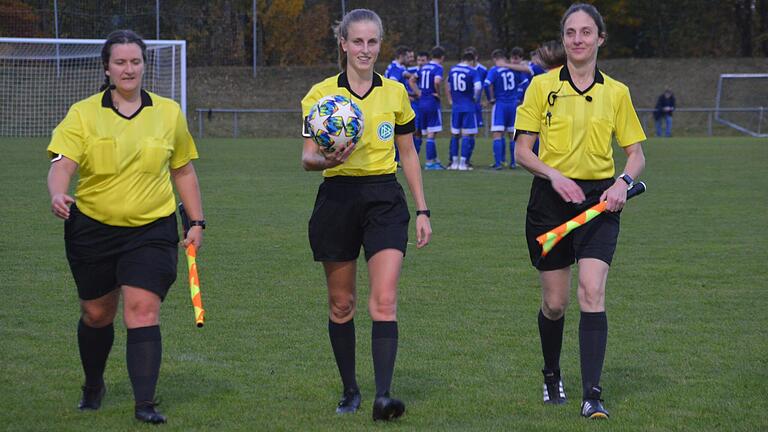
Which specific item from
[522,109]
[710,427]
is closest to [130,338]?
[522,109]

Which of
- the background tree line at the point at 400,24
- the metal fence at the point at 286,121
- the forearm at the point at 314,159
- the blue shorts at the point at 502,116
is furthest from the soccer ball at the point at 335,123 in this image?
the background tree line at the point at 400,24

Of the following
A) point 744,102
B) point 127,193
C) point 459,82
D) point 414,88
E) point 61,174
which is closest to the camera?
point 61,174

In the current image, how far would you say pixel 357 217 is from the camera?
541 cm

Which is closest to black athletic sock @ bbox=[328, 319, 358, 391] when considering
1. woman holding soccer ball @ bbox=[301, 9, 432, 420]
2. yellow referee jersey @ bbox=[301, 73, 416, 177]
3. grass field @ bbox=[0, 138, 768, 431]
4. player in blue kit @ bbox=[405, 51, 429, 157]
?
woman holding soccer ball @ bbox=[301, 9, 432, 420]

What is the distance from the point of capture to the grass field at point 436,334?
5.45 metres

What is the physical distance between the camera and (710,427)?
5168 mm

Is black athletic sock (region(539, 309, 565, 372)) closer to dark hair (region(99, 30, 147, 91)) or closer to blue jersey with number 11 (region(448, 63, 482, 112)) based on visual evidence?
dark hair (region(99, 30, 147, 91))

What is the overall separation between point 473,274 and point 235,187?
8.47 m

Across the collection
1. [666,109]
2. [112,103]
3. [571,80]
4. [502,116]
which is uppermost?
[571,80]

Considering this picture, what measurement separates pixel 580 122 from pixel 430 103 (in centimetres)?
1724

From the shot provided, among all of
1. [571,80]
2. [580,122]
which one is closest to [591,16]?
[571,80]

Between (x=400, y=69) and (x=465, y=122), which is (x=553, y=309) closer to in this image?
(x=465, y=122)

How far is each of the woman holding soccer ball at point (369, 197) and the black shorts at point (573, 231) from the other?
1.85ft

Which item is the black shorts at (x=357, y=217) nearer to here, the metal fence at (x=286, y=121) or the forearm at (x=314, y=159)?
the forearm at (x=314, y=159)
